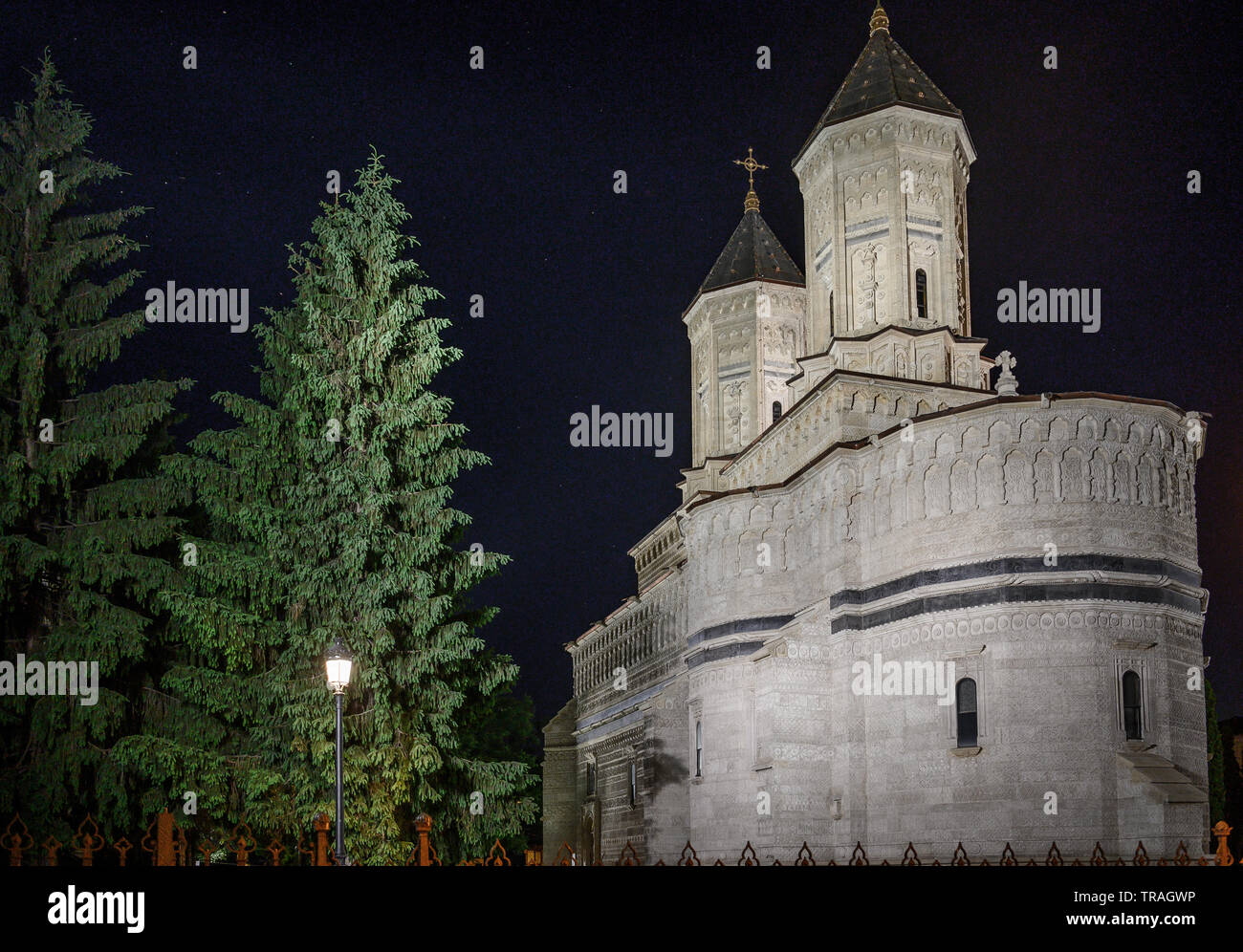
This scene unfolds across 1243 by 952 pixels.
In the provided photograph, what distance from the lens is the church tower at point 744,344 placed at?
152ft

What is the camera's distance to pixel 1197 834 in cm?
2397

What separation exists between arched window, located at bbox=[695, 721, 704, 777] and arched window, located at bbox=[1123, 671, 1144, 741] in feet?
33.0

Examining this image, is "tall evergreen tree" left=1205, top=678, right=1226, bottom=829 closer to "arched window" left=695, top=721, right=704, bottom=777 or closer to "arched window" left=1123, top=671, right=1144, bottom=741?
"arched window" left=1123, top=671, right=1144, bottom=741

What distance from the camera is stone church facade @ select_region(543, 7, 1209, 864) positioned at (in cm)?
2484

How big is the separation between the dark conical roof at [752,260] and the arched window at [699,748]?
20.3m

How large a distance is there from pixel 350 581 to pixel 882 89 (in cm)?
2154

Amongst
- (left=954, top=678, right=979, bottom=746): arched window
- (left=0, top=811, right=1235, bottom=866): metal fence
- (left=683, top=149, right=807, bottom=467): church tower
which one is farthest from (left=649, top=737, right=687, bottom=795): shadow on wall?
(left=954, top=678, right=979, bottom=746): arched window

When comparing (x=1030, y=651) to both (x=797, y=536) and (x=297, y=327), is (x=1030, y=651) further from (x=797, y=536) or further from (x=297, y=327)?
(x=297, y=327)

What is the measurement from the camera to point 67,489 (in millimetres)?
22359

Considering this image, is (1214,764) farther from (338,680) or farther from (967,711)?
(338,680)

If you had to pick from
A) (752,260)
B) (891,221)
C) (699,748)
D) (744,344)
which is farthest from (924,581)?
(752,260)

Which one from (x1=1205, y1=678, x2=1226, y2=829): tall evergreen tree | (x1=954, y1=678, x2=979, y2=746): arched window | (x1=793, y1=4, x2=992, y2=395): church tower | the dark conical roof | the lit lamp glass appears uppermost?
the dark conical roof

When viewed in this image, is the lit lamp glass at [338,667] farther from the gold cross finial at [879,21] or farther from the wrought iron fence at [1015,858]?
the gold cross finial at [879,21]
